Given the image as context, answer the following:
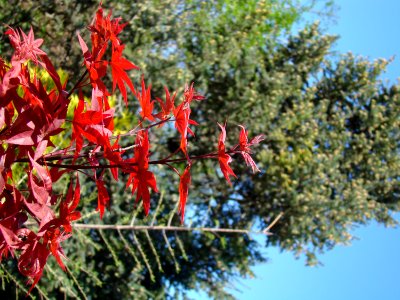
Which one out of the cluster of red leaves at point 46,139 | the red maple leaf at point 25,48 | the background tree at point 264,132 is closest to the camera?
the cluster of red leaves at point 46,139

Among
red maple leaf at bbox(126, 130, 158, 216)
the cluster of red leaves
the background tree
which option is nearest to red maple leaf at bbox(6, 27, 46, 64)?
the cluster of red leaves

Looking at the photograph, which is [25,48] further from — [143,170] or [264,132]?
[264,132]

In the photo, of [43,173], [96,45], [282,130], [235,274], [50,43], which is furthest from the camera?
[282,130]

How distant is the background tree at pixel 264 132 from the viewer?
6.95 metres

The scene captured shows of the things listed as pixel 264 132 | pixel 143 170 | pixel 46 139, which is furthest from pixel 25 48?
pixel 264 132

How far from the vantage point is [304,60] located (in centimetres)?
857

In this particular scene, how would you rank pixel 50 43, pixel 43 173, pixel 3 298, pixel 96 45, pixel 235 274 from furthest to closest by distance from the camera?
1. pixel 235 274
2. pixel 50 43
3. pixel 3 298
4. pixel 96 45
5. pixel 43 173

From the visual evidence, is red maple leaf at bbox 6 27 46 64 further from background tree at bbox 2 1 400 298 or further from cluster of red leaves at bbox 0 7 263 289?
background tree at bbox 2 1 400 298

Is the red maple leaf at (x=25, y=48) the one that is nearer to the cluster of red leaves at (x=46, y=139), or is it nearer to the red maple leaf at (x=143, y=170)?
the cluster of red leaves at (x=46, y=139)

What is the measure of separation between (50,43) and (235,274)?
330 centimetres

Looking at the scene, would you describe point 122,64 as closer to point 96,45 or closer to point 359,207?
point 96,45

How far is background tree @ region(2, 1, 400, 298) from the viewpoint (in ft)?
22.8

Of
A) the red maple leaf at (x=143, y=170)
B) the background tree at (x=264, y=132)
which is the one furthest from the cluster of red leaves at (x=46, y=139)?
the background tree at (x=264, y=132)

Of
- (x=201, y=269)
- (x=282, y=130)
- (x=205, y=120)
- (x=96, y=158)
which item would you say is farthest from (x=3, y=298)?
(x=96, y=158)
